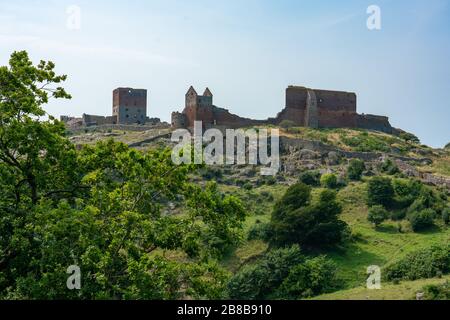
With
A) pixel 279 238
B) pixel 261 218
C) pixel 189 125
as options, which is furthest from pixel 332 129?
pixel 279 238

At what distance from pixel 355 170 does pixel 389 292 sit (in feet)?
91.2

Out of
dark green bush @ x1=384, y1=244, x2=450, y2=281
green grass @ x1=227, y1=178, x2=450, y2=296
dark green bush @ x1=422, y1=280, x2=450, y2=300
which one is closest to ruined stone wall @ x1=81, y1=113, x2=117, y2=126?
green grass @ x1=227, y1=178, x2=450, y2=296

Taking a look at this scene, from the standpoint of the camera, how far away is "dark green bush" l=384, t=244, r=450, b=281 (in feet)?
138

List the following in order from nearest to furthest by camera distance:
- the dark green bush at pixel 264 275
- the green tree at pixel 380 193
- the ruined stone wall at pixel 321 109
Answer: the dark green bush at pixel 264 275, the green tree at pixel 380 193, the ruined stone wall at pixel 321 109

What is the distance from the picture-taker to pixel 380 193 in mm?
57969

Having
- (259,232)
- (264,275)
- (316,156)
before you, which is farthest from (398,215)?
(316,156)

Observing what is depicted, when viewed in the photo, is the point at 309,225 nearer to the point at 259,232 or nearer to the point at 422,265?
the point at 259,232

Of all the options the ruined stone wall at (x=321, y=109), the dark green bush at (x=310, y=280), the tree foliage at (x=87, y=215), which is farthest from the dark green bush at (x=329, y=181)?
the tree foliage at (x=87, y=215)

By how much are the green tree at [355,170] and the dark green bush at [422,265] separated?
68.3 ft

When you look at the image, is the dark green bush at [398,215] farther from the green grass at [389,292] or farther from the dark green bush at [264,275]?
the green grass at [389,292]

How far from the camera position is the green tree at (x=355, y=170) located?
65250mm
